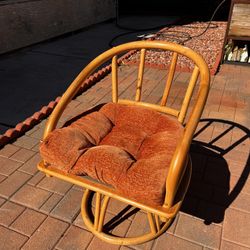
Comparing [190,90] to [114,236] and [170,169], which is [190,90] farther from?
[114,236]

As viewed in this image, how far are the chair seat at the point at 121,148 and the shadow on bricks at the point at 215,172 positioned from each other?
724 mm

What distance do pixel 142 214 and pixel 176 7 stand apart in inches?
410

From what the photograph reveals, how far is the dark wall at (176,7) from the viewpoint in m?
10.5

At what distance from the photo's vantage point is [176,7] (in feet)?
35.7

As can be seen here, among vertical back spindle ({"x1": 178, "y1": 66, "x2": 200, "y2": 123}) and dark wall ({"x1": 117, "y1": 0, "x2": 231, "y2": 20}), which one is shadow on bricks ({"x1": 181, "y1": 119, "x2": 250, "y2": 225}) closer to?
vertical back spindle ({"x1": 178, "y1": 66, "x2": 200, "y2": 123})

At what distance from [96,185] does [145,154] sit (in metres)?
0.36

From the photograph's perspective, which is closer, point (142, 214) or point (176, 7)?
point (142, 214)

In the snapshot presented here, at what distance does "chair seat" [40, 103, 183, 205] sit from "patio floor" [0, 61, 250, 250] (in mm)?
634

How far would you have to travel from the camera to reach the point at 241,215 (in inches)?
82.4

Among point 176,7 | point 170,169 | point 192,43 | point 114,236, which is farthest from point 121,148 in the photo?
point 176,7

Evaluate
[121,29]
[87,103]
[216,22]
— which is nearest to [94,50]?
[121,29]

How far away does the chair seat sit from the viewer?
1.40 m

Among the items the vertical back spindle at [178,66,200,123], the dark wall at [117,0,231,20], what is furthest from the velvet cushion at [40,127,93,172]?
the dark wall at [117,0,231,20]

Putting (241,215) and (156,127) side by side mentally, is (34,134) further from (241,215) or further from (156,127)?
(241,215)
